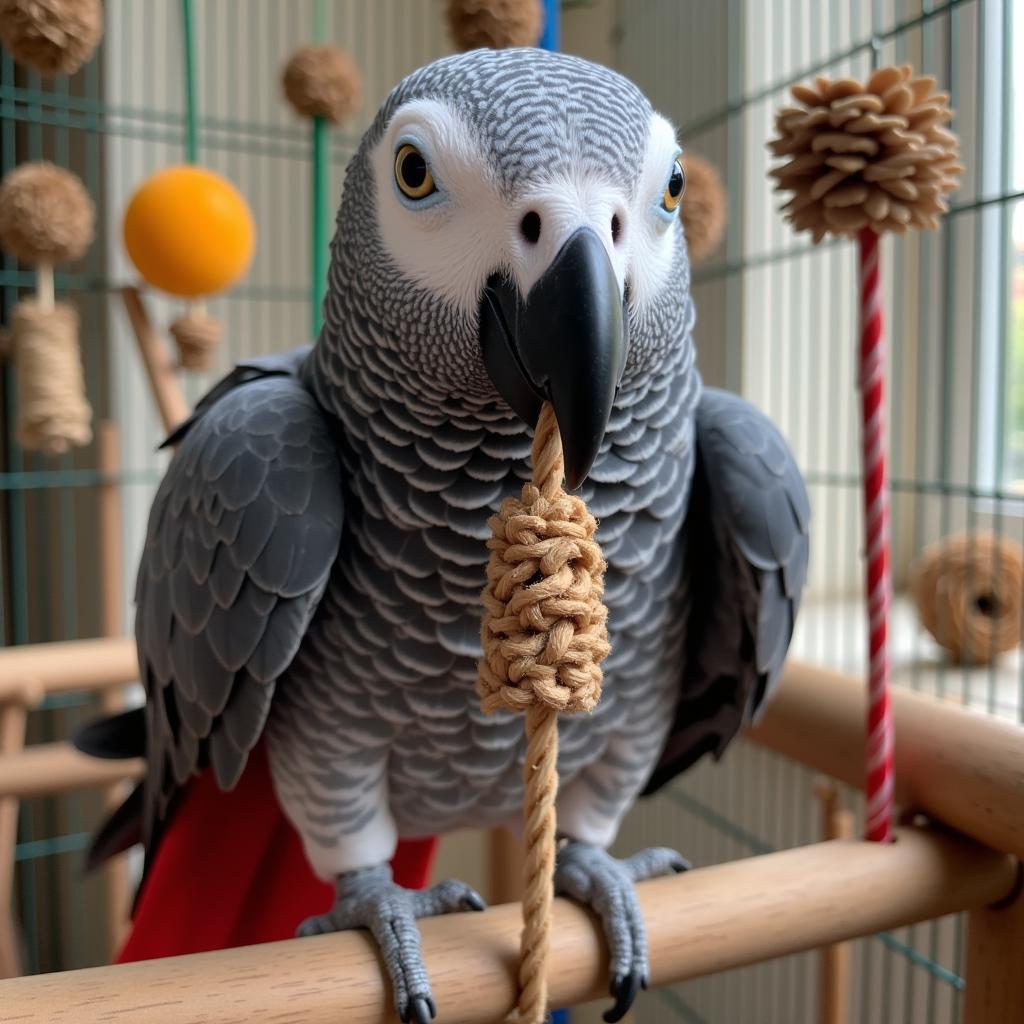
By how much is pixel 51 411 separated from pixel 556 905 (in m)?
0.79

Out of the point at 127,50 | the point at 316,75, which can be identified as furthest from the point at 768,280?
the point at 127,50

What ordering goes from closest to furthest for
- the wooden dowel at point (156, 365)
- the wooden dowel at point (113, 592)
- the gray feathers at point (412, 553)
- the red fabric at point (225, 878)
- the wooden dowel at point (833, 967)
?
the gray feathers at point (412, 553) < the red fabric at point (225, 878) < the wooden dowel at point (833, 967) < the wooden dowel at point (156, 365) < the wooden dowel at point (113, 592)

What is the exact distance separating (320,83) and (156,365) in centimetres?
41

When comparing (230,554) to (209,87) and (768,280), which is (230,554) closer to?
(768,280)

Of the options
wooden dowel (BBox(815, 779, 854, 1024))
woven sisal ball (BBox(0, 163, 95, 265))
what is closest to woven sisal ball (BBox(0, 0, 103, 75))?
woven sisal ball (BBox(0, 163, 95, 265))

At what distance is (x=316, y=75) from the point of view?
2.83ft

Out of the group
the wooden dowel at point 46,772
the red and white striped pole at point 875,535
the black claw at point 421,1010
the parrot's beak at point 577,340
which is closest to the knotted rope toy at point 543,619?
the parrot's beak at point 577,340

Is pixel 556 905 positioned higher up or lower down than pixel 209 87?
lower down

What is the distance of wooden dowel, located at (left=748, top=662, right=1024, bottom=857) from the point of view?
1.88 ft

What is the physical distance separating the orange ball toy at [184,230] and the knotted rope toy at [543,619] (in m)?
0.66

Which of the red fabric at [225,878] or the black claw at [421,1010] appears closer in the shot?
the black claw at [421,1010]

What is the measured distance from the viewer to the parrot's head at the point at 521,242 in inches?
15.1

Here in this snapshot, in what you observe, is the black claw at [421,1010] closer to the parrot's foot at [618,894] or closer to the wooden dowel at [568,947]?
the wooden dowel at [568,947]

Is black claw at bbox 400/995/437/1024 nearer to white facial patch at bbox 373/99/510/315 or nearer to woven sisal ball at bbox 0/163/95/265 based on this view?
white facial patch at bbox 373/99/510/315
